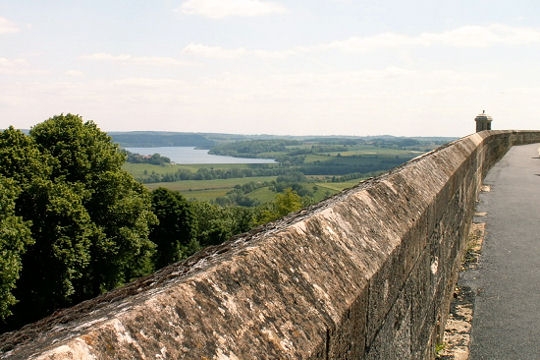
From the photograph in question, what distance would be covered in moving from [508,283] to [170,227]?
120 feet

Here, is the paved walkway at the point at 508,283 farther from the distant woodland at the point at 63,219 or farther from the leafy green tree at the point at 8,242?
the distant woodland at the point at 63,219

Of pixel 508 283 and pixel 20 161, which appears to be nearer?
pixel 508 283

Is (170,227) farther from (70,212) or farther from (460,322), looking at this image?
(460,322)

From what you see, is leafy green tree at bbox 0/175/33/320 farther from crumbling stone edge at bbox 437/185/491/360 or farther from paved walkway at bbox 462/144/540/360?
crumbling stone edge at bbox 437/185/491/360

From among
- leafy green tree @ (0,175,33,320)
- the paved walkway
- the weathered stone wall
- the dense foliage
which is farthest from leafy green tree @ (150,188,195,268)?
the weathered stone wall

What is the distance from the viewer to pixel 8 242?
2081cm

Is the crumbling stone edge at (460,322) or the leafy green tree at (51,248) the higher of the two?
the crumbling stone edge at (460,322)

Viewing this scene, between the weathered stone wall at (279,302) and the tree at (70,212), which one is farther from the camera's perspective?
the tree at (70,212)

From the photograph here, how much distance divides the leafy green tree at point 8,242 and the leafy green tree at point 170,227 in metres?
18.0

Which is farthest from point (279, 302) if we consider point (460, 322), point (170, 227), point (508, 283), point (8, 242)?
point (170, 227)

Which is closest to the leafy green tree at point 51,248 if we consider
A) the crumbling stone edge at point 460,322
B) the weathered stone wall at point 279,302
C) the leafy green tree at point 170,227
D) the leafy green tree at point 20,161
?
the leafy green tree at point 20,161

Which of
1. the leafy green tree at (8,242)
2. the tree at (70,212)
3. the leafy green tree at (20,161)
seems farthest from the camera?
the leafy green tree at (20,161)

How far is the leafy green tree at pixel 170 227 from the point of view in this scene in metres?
40.7

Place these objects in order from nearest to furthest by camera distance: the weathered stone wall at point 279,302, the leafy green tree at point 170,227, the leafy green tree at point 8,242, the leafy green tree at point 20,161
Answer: the weathered stone wall at point 279,302, the leafy green tree at point 8,242, the leafy green tree at point 20,161, the leafy green tree at point 170,227
